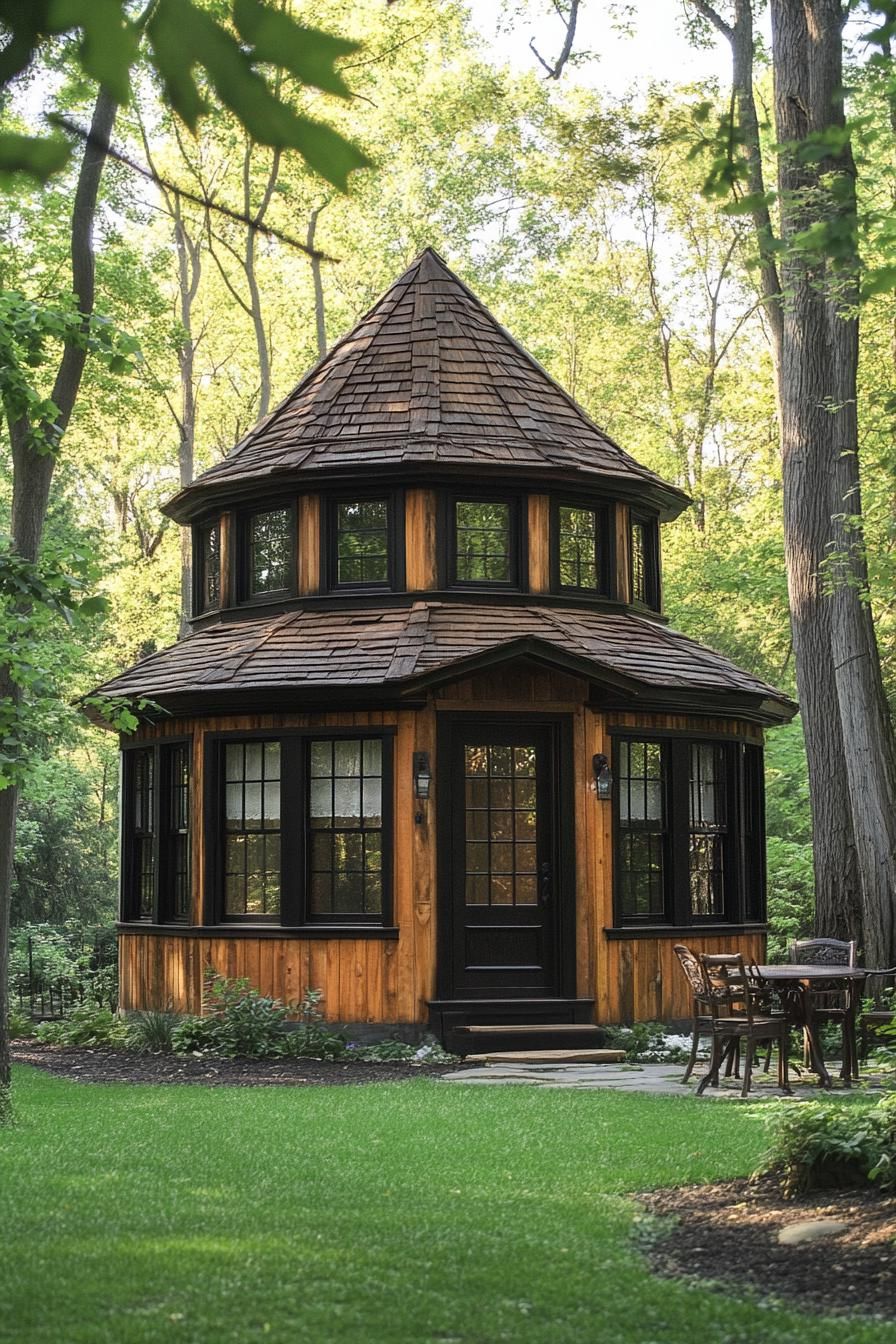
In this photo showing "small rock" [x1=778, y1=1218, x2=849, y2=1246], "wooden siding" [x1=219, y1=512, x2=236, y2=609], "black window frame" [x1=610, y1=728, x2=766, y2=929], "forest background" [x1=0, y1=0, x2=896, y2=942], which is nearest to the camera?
"small rock" [x1=778, y1=1218, x2=849, y2=1246]

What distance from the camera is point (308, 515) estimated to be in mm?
15602

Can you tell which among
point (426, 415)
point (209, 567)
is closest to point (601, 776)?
point (426, 415)

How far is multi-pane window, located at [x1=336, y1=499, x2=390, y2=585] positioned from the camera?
1542cm

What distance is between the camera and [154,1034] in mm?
14492

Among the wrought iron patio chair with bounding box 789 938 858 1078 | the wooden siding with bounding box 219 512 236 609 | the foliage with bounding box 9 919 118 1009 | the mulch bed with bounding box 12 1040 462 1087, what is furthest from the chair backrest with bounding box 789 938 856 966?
the foliage with bounding box 9 919 118 1009

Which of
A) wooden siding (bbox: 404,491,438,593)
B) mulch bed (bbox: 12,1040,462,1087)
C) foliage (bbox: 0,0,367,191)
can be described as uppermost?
wooden siding (bbox: 404,491,438,593)

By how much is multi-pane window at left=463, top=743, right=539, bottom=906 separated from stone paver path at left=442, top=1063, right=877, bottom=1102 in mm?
1643

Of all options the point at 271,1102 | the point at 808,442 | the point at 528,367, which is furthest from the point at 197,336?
the point at 271,1102

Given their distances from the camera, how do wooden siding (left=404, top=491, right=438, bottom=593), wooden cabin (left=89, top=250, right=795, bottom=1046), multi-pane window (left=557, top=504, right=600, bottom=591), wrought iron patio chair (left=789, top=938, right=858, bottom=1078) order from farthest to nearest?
multi-pane window (left=557, top=504, right=600, bottom=591), wooden siding (left=404, top=491, right=438, bottom=593), wooden cabin (left=89, top=250, right=795, bottom=1046), wrought iron patio chair (left=789, top=938, right=858, bottom=1078)

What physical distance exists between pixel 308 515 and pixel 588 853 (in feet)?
13.6

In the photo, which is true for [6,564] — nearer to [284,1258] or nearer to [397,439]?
[284,1258]

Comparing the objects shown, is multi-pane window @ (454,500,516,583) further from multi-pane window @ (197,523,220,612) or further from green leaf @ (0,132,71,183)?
green leaf @ (0,132,71,183)

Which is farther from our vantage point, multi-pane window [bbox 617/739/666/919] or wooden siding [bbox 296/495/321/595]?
wooden siding [bbox 296/495/321/595]

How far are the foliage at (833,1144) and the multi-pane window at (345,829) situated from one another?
24.1ft
